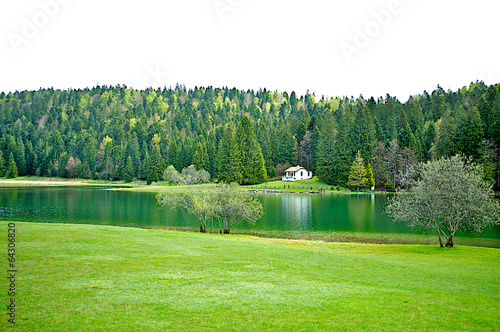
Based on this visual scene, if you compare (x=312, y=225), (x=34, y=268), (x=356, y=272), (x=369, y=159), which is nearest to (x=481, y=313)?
(x=356, y=272)

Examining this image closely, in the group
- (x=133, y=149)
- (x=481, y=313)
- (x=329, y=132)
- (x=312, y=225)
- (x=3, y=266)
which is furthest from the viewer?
(x=133, y=149)

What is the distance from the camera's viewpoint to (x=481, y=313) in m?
9.70

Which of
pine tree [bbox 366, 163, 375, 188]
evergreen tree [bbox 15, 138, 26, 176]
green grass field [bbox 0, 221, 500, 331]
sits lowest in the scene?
green grass field [bbox 0, 221, 500, 331]

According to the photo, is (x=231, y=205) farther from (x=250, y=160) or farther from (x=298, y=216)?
(x=250, y=160)

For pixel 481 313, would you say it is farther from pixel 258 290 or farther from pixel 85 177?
pixel 85 177

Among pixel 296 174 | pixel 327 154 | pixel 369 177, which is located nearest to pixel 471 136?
pixel 369 177

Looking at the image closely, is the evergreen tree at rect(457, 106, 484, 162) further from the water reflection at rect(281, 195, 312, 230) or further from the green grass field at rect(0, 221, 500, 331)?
the green grass field at rect(0, 221, 500, 331)

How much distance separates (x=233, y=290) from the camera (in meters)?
10.9

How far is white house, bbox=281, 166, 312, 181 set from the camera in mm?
100375

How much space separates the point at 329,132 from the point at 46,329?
9487cm

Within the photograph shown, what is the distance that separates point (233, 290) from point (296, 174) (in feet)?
297

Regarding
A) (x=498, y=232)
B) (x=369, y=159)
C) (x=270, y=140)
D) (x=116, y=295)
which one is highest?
(x=270, y=140)

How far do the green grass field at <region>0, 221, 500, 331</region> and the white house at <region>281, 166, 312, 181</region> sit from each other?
8184cm

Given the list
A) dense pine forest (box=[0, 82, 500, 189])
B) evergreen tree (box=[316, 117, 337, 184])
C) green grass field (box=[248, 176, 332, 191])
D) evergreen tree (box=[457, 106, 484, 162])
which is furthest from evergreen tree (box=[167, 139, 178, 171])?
evergreen tree (box=[457, 106, 484, 162])
